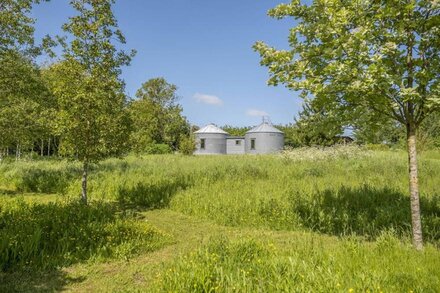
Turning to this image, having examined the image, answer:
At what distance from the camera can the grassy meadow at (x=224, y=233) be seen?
4.71m

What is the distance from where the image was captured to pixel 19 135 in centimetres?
1346

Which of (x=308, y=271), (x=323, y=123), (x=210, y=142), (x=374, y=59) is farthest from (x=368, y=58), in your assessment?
(x=210, y=142)

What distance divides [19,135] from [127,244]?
9.25 metres

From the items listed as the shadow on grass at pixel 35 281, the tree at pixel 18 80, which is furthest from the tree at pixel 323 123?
the tree at pixel 18 80

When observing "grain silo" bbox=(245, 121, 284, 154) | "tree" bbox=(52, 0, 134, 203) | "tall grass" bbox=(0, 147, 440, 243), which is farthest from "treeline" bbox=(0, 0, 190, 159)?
"grain silo" bbox=(245, 121, 284, 154)

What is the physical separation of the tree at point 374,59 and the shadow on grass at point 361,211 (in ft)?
8.43

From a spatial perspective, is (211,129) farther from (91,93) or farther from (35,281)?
(35,281)

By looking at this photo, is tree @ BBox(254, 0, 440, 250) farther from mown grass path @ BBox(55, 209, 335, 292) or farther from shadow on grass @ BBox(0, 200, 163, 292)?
shadow on grass @ BBox(0, 200, 163, 292)

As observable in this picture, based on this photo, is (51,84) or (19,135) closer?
(51,84)

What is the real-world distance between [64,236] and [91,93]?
15.4ft

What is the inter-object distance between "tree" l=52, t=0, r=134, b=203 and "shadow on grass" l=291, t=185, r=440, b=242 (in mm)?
6526

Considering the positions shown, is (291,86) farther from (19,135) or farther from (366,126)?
(19,135)

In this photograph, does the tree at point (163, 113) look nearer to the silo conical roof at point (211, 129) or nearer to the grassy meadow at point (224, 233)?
the silo conical roof at point (211, 129)

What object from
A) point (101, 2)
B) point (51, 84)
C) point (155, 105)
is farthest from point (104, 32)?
point (155, 105)
